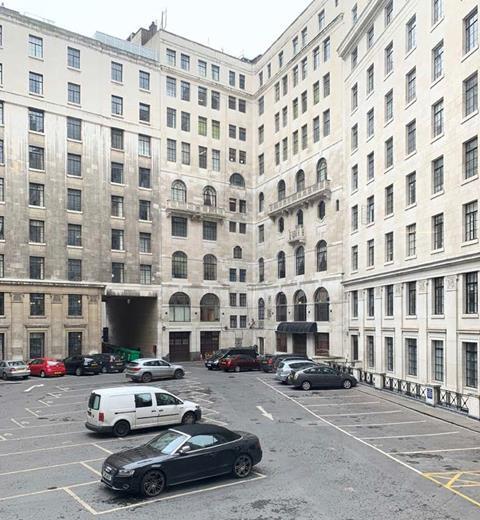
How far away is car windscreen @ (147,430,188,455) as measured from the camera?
47.4ft

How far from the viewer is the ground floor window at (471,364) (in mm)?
28716

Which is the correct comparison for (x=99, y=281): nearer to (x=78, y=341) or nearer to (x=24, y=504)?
(x=78, y=341)

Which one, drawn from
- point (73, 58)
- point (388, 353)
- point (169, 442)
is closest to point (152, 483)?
point (169, 442)

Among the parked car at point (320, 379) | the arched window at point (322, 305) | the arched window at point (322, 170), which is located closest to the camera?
the parked car at point (320, 379)

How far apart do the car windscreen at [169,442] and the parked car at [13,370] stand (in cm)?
2876

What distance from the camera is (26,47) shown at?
50656 mm

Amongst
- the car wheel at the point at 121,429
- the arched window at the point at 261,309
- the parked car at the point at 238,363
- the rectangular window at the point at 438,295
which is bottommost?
the parked car at the point at 238,363

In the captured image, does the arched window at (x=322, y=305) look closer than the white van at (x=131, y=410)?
No

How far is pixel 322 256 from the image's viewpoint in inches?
2048

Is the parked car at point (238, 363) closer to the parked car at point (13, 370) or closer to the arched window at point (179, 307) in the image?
the arched window at point (179, 307)

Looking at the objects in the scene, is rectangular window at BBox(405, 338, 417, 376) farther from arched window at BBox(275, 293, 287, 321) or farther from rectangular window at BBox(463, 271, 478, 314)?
arched window at BBox(275, 293, 287, 321)

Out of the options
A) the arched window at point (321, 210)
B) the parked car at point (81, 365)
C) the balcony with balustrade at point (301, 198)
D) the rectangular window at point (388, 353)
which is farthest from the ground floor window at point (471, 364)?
the parked car at point (81, 365)

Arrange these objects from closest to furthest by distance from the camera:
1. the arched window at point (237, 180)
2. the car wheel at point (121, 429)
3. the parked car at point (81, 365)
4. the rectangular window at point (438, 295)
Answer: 1. the car wheel at point (121, 429)
2. the rectangular window at point (438, 295)
3. the parked car at point (81, 365)
4. the arched window at point (237, 180)

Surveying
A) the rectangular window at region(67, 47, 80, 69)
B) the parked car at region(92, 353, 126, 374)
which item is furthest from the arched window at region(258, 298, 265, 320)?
the rectangular window at region(67, 47, 80, 69)
